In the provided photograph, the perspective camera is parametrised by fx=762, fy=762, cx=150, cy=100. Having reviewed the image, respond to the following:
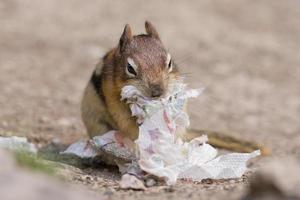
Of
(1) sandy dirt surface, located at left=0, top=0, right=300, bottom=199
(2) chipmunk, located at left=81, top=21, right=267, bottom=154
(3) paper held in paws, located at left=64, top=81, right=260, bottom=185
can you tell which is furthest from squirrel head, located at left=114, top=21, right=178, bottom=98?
(1) sandy dirt surface, located at left=0, top=0, right=300, bottom=199

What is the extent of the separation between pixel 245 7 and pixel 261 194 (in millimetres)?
11925

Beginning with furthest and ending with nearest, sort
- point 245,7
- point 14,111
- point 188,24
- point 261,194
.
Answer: point 245,7
point 188,24
point 14,111
point 261,194

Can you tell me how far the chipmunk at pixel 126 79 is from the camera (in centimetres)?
701

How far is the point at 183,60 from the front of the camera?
11516mm

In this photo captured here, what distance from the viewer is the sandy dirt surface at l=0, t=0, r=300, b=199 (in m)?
10.1

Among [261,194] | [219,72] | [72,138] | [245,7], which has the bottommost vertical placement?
[261,194]

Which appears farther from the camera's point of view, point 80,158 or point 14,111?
point 14,111

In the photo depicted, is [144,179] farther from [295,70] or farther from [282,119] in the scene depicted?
[295,70]

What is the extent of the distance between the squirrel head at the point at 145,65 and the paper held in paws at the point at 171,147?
117 mm

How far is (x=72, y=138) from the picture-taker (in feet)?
30.6

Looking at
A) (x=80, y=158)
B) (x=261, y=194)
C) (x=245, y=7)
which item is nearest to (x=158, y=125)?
(x=80, y=158)

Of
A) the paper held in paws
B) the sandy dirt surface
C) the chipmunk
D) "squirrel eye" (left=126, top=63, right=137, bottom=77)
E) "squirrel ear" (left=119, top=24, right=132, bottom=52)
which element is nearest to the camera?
the paper held in paws

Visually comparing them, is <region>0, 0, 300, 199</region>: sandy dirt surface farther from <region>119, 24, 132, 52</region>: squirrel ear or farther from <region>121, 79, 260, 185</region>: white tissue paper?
<region>119, 24, 132, 52</region>: squirrel ear

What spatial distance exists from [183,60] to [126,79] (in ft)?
14.1
